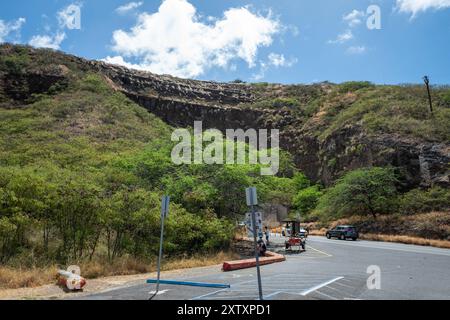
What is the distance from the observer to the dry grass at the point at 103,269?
12.2 meters

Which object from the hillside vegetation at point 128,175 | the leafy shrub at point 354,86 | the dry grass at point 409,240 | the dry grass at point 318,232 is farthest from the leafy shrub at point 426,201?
the leafy shrub at point 354,86

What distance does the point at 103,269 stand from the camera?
14914 mm

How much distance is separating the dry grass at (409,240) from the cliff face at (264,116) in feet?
35.9

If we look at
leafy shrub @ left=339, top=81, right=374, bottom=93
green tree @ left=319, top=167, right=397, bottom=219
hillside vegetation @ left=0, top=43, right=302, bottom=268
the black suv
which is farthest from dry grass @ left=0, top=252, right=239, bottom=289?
leafy shrub @ left=339, top=81, right=374, bottom=93

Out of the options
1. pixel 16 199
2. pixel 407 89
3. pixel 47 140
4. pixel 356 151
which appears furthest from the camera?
pixel 407 89

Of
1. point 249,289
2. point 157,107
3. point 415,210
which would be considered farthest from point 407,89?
point 249,289

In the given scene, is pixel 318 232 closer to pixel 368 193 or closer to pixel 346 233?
pixel 368 193

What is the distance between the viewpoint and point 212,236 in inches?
828

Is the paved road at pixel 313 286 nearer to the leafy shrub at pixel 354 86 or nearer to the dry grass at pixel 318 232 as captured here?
the dry grass at pixel 318 232

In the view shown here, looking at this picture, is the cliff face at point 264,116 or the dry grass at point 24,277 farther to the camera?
the cliff face at point 264,116

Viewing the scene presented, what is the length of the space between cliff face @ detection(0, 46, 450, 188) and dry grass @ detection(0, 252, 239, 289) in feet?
115

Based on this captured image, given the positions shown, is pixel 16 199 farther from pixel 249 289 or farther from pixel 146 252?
pixel 249 289

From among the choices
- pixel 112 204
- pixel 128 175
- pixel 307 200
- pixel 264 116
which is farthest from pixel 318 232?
pixel 264 116
